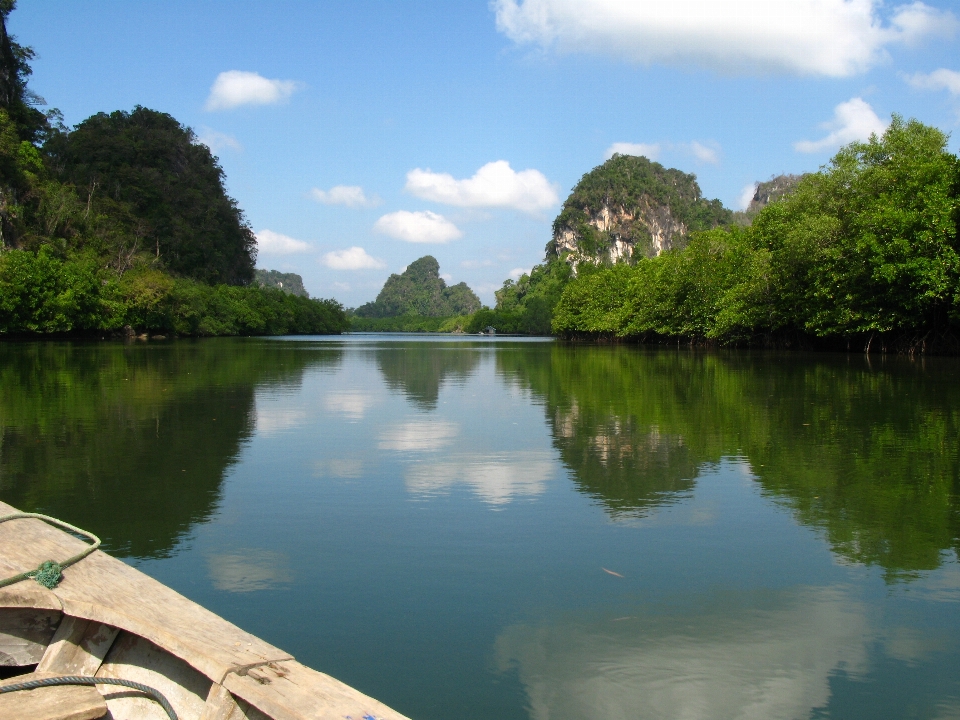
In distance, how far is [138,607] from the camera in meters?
3.21

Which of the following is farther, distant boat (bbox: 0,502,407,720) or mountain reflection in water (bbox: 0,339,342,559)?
mountain reflection in water (bbox: 0,339,342,559)

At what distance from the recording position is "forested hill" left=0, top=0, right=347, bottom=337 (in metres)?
50.5

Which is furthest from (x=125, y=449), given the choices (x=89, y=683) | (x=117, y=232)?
(x=117, y=232)

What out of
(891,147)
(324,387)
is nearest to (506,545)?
(324,387)

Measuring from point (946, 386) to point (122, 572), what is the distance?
1757 cm

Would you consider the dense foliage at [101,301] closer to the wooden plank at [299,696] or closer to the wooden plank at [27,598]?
the wooden plank at [27,598]

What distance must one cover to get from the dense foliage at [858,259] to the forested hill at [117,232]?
121 ft

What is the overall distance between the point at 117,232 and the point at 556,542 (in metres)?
68.4

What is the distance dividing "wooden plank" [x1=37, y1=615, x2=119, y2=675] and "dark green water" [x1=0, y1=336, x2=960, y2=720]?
2.81ft

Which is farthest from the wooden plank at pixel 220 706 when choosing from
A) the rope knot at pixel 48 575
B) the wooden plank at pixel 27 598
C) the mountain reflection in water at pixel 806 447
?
the mountain reflection in water at pixel 806 447

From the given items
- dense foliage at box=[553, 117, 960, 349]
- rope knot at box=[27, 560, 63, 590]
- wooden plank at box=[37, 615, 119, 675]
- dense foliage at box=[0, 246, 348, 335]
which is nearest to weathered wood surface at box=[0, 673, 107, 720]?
wooden plank at box=[37, 615, 119, 675]

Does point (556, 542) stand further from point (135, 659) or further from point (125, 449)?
point (125, 449)

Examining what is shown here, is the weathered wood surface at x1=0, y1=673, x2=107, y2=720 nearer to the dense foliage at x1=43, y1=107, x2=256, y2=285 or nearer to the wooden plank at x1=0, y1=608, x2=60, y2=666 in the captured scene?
the wooden plank at x1=0, y1=608, x2=60, y2=666

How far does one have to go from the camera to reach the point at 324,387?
61.2 feet
